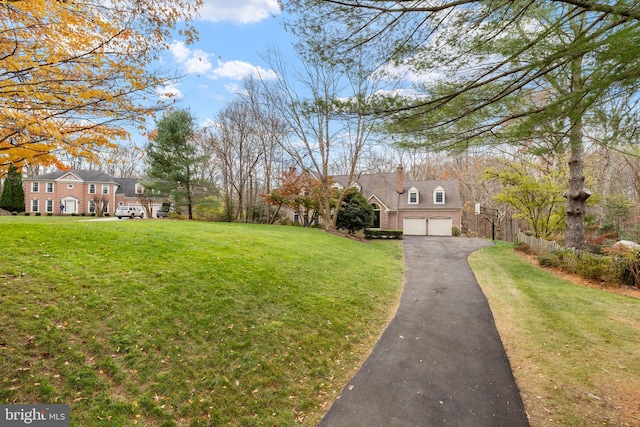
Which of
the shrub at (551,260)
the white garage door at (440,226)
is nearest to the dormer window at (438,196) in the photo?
the white garage door at (440,226)

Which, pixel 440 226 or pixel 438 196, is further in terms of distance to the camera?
pixel 438 196

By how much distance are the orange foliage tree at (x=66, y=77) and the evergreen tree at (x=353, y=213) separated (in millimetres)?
15769

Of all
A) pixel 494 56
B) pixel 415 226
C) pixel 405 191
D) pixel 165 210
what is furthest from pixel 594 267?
pixel 165 210

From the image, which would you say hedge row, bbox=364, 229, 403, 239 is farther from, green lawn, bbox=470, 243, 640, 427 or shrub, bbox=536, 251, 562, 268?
green lawn, bbox=470, 243, 640, 427

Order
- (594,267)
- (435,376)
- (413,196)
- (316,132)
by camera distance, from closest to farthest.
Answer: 1. (435,376)
2. (594,267)
3. (316,132)
4. (413,196)

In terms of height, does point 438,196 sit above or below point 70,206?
above

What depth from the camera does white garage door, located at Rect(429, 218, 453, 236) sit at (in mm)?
24672

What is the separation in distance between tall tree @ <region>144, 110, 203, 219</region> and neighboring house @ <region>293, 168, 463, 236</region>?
397 inches

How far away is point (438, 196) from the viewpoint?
2556cm

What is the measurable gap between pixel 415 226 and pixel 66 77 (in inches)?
982

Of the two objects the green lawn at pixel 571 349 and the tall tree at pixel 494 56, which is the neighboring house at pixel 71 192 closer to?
the tall tree at pixel 494 56

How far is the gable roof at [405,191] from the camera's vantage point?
25.3 meters

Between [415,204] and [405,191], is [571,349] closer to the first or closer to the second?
[415,204]

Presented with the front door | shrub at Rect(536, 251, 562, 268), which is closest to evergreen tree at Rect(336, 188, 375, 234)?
shrub at Rect(536, 251, 562, 268)
